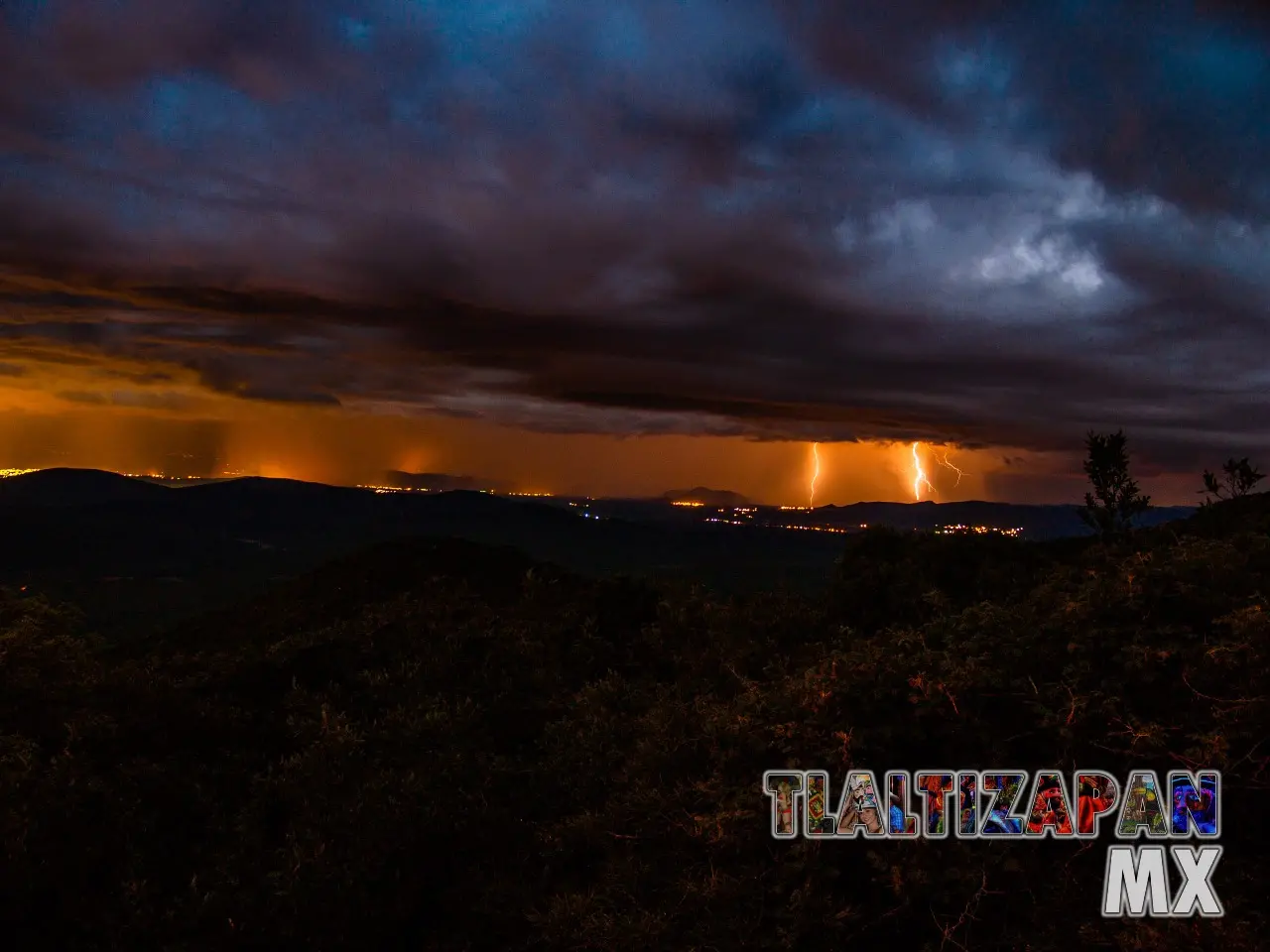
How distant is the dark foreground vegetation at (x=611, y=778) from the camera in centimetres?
794

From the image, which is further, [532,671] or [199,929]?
[532,671]

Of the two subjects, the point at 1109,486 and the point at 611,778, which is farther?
the point at 1109,486

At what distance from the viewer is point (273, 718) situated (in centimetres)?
1453

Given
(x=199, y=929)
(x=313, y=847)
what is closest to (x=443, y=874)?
(x=313, y=847)

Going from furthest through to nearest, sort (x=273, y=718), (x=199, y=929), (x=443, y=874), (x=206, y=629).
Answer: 1. (x=206, y=629)
2. (x=273, y=718)
3. (x=443, y=874)
4. (x=199, y=929)

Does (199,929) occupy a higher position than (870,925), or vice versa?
(870,925)

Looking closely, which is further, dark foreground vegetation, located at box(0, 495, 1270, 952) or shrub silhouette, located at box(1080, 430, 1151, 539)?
shrub silhouette, located at box(1080, 430, 1151, 539)

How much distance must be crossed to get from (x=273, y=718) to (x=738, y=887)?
995cm

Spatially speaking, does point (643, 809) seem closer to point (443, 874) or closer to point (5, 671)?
point (443, 874)

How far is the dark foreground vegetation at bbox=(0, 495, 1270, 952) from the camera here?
794cm

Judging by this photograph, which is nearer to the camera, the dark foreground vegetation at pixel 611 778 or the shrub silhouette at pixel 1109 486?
the dark foreground vegetation at pixel 611 778

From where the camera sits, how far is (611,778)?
39.6 feet

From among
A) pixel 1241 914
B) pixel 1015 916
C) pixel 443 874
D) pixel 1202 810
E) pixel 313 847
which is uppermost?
pixel 1202 810

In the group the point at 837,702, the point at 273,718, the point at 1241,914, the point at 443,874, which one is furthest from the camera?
the point at 273,718
